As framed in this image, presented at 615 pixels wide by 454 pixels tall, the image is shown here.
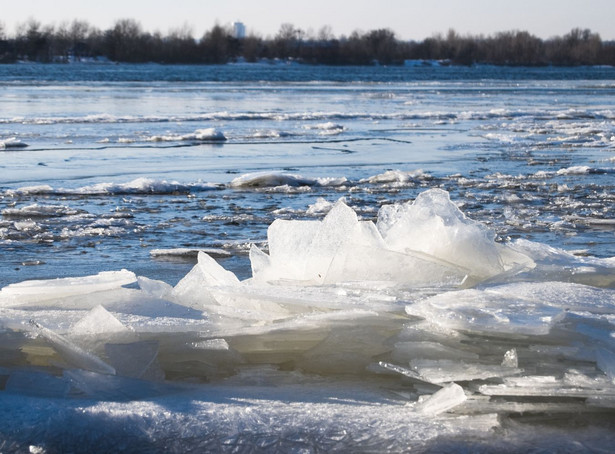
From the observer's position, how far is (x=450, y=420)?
249cm

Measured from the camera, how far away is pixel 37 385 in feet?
8.90

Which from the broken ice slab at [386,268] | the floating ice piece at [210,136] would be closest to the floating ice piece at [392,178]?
the floating ice piece at [210,136]

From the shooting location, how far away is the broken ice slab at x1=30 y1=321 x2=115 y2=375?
2756 mm

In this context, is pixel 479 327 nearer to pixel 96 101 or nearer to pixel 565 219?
pixel 565 219

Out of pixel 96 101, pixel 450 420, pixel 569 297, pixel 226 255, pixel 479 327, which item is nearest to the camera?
pixel 450 420

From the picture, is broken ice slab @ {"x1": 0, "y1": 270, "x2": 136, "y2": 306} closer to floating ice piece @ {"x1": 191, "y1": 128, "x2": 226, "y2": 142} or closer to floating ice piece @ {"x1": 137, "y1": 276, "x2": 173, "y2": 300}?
floating ice piece @ {"x1": 137, "y1": 276, "x2": 173, "y2": 300}

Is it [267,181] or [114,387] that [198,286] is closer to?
[114,387]

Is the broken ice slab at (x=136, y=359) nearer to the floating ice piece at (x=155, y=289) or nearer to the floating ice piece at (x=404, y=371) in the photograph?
the floating ice piece at (x=155, y=289)

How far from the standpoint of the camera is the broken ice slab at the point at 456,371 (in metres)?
2.63

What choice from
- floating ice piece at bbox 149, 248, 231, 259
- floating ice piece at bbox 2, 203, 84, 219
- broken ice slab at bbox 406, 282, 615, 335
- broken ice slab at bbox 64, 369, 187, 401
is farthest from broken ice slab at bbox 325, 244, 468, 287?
floating ice piece at bbox 2, 203, 84, 219

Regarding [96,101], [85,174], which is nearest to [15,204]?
[85,174]

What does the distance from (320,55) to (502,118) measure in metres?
79.1

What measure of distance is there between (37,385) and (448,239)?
164 cm

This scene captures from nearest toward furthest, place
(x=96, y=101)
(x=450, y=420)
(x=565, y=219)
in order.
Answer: (x=450, y=420) < (x=565, y=219) < (x=96, y=101)
